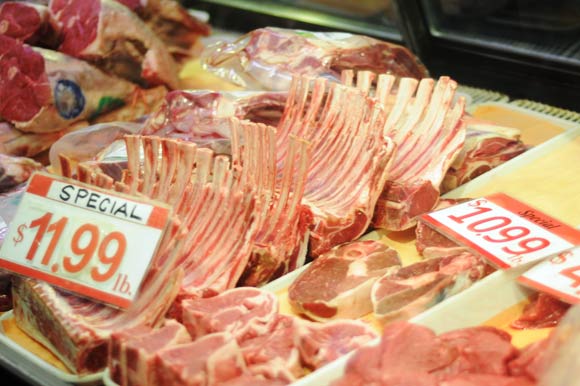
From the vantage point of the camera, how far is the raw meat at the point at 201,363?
6.11 ft

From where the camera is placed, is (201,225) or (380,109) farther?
(380,109)

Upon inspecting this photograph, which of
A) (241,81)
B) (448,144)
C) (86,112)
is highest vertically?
(448,144)

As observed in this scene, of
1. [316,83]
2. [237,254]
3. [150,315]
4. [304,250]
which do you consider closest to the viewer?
[150,315]

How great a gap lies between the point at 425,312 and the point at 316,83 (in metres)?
1.17

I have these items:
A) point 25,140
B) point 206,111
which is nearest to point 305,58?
point 206,111

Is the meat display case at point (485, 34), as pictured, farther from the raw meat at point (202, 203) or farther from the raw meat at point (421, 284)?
the raw meat at point (202, 203)

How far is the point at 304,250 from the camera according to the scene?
8.11 feet

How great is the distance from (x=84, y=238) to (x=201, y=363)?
58 cm

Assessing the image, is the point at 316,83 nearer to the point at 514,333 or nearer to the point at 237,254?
the point at 237,254

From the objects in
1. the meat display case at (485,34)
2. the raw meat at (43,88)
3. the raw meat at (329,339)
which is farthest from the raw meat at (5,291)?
the meat display case at (485,34)

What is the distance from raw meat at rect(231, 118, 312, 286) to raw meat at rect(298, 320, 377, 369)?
38cm

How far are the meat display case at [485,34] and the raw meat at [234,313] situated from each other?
6.65 feet

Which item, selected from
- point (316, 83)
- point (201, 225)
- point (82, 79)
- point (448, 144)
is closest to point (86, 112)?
point (82, 79)

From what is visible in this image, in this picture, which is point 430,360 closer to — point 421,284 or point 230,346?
point 421,284
